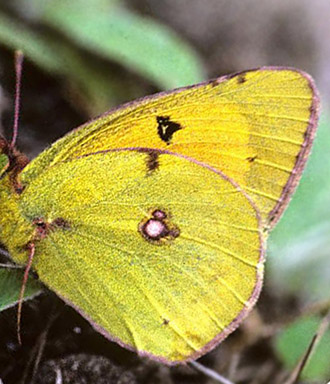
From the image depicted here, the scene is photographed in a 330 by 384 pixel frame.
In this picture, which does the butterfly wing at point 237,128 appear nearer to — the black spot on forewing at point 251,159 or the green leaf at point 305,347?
the black spot on forewing at point 251,159

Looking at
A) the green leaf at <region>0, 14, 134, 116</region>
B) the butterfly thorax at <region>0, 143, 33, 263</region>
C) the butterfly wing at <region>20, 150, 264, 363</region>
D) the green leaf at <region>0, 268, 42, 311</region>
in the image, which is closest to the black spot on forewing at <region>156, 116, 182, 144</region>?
the butterfly wing at <region>20, 150, 264, 363</region>

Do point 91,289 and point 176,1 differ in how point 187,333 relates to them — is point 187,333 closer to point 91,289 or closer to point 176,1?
point 91,289

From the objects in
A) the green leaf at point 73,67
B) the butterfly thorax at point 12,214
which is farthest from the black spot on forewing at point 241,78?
the green leaf at point 73,67

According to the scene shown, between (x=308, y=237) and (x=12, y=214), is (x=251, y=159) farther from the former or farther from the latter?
(x=308, y=237)

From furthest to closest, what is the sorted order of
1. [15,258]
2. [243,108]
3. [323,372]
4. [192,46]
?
1. [192,46]
2. [323,372]
3. [243,108]
4. [15,258]

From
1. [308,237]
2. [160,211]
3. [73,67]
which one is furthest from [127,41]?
[160,211]

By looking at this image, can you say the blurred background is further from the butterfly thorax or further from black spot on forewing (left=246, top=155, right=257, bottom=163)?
black spot on forewing (left=246, top=155, right=257, bottom=163)

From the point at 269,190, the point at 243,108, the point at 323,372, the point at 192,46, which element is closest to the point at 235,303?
the point at 269,190
